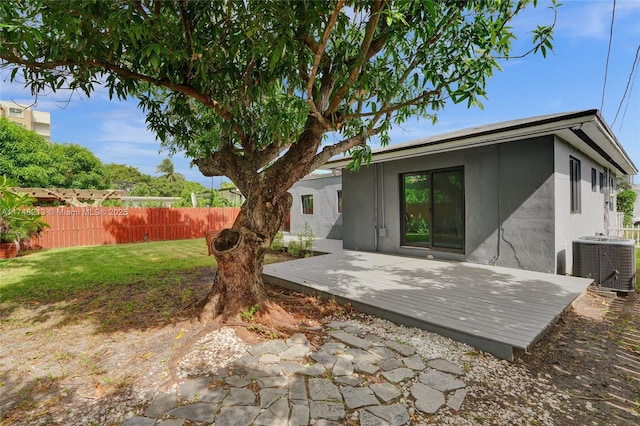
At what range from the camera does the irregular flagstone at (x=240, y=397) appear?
2.23m

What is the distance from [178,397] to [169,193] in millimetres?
38084

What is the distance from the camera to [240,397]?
229 centimetres

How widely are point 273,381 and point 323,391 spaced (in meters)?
0.44

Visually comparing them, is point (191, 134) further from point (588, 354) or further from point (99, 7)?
point (588, 354)

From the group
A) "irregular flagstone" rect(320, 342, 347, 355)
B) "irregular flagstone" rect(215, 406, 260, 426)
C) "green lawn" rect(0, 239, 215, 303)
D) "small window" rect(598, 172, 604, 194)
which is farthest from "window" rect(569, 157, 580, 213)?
"green lawn" rect(0, 239, 215, 303)

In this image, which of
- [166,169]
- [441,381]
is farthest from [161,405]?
[166,169]

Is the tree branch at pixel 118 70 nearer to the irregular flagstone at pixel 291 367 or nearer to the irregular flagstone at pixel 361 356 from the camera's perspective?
the irregular flagstone at pixel 291 367

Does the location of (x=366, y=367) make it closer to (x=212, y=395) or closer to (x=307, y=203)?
(x=212, y=395)

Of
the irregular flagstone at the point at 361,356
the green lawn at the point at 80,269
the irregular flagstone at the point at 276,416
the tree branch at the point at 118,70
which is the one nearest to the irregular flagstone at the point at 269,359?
the irregular flagstone at the point at 276,416

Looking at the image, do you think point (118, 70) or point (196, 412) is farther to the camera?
point (118, 70)

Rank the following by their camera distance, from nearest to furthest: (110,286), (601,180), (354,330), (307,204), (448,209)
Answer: (354,330) < (110,286) < (448,209) < (601,180) < (307,204)

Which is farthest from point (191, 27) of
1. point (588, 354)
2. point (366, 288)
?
point (588, 354)

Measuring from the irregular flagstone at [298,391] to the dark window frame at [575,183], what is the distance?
7203 millimetres

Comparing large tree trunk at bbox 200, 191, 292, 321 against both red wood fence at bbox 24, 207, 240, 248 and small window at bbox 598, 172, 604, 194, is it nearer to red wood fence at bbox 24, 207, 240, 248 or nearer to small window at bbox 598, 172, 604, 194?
red wood fence at bbox 24, 207, 240, 248
